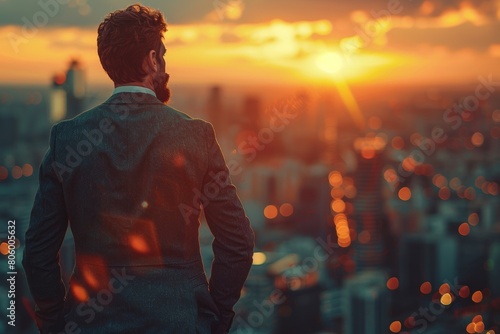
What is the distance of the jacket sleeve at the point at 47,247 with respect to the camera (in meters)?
0.78

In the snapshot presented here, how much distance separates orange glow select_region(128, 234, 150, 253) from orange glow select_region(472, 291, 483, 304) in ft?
27.9

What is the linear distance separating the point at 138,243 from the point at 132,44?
8.4 inches

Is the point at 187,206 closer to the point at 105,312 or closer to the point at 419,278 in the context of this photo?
the point at 105,312

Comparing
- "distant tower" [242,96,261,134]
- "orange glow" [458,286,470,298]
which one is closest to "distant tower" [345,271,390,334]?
"orange glow" [458,286,470,298]

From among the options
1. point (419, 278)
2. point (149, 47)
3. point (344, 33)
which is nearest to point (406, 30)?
point (344, 33)

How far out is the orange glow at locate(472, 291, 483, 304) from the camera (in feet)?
29.4

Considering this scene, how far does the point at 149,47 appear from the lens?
31.2 inches

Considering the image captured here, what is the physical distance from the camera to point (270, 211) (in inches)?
613

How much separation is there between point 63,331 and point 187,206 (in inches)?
8.1

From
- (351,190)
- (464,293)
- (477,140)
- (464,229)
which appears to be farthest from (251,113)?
(477,140)

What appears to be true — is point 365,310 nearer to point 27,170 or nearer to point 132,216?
point 27,170

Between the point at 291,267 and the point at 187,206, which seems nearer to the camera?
the point at 187,206

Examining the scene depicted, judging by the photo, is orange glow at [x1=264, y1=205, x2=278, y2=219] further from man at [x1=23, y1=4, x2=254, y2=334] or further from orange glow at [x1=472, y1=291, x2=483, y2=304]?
man at [x1=23, y1=4, x2=254, y2=334]

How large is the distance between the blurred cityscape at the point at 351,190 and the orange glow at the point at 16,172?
0.05 metres
